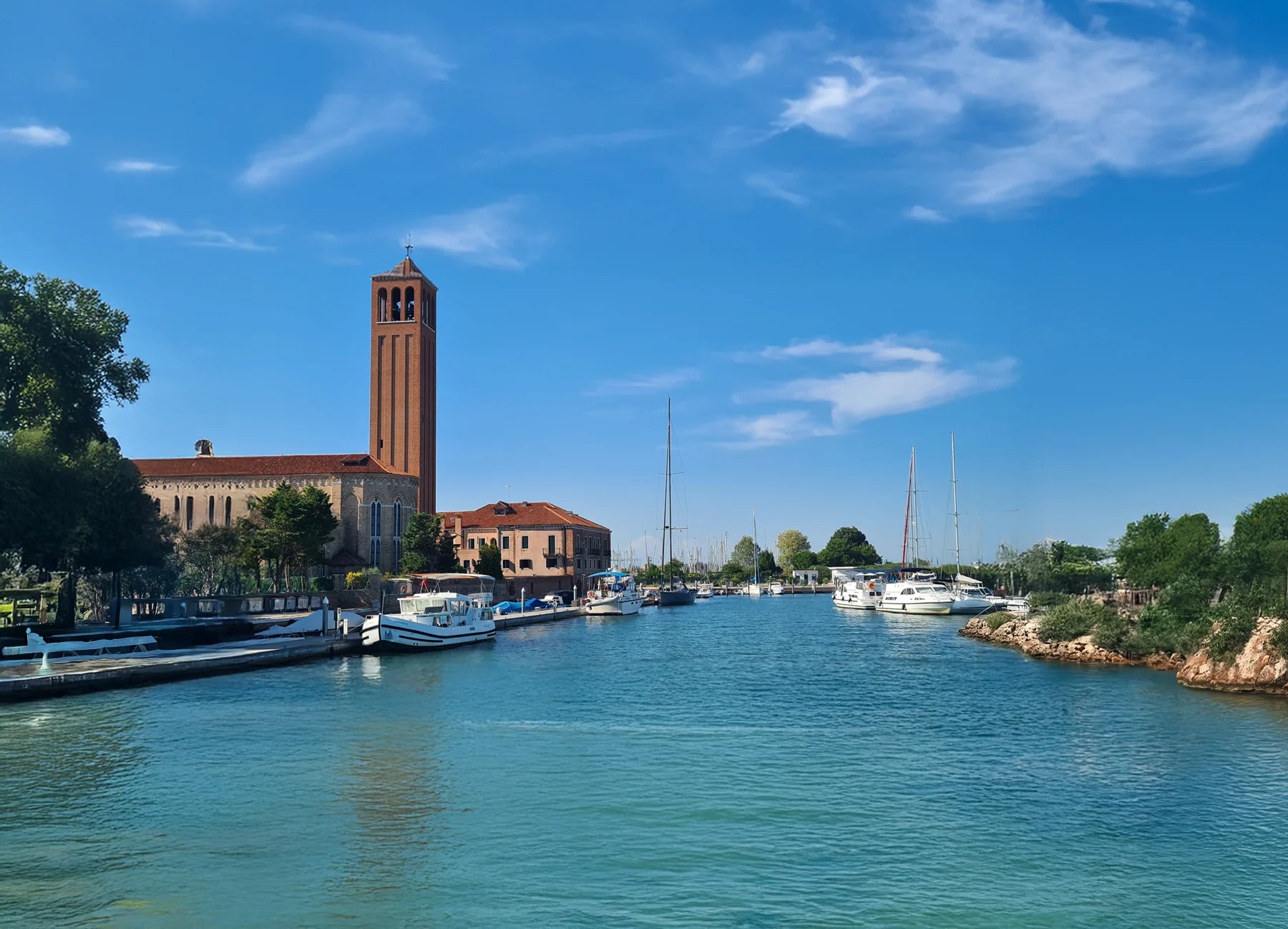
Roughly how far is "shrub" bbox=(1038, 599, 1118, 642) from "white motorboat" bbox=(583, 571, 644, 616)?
146ft

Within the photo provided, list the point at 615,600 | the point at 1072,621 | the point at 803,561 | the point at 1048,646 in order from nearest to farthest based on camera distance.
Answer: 1. the point at 1048,646
2. the point at 1072,621
3. the point at 615,600
4. the point at 803,561

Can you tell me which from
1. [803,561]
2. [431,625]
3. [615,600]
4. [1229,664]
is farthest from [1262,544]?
[803,561]

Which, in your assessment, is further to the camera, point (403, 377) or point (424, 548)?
point (403, 377)

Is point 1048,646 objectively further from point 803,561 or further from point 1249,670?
point 803,561

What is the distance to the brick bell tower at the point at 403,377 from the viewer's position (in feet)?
330

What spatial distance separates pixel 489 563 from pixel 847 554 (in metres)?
92.0

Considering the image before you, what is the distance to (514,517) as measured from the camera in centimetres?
10719

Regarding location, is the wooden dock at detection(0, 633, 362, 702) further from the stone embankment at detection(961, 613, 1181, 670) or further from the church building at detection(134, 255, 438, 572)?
the church building at detection(134, 255, 438, 572)

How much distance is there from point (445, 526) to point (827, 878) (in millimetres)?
94818

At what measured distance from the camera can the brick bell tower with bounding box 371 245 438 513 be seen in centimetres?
10044

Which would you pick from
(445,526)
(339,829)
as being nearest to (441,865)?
(339,829)

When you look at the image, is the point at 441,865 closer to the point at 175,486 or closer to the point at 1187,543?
the point at 1187,543

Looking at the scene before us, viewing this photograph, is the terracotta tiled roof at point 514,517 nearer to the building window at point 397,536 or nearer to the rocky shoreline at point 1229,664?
the building window at point 397,536

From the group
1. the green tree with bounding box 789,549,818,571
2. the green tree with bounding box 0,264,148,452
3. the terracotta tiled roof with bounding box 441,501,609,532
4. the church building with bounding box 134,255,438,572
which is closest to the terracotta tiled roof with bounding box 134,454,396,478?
the church building with bounding box 134,255,438,572
